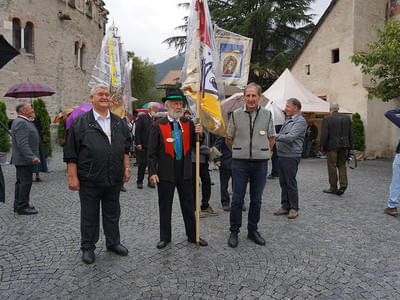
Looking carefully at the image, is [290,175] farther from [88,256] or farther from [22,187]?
[22,187]

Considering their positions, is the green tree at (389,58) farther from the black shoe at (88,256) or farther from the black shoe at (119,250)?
the black shoe at (88,256)

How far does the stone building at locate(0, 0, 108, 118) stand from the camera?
60.8 feet

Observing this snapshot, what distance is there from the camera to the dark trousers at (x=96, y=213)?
11.4 feet

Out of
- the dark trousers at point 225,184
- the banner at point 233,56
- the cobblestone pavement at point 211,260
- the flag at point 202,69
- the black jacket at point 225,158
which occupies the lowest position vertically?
the cobblestone pavement at point 211,260

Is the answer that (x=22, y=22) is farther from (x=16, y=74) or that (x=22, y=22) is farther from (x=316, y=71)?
(x=316, y=71)

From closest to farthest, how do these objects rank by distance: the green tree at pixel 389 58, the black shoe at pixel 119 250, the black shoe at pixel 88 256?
the black shoe at pixel 88 256, the black shoe at pixel 119 250, the green tree at pixel 389 58

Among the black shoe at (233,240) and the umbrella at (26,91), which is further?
the umbrella at (26,91)

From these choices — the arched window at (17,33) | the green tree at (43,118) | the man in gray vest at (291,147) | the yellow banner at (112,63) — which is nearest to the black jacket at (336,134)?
the man in gray vest at (291,147)

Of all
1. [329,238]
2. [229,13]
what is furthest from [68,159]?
[229,13]

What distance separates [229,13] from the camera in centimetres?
2206

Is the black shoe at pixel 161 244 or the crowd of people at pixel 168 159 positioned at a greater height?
the crowd of people at pixel 168 159

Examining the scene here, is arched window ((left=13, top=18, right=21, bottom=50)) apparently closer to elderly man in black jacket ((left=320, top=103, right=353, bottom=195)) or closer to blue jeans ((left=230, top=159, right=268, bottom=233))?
elderly man in black jacket ((left=320, top=103, right=353, bottom=195))

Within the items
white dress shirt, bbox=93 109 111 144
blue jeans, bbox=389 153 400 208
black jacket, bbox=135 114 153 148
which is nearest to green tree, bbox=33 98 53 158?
black jacket, bbox=135 114 153 148

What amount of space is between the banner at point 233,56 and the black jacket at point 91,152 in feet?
15.9
